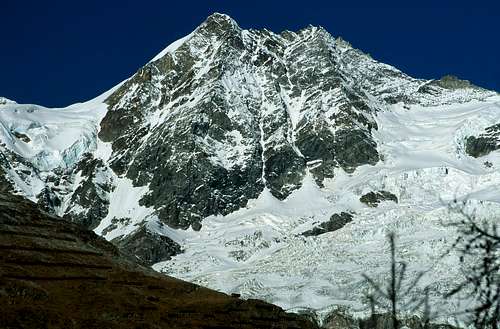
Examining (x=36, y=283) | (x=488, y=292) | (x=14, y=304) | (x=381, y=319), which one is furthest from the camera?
(x=381, y=319)

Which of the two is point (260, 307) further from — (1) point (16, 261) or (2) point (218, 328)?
(1) point (16, 261)

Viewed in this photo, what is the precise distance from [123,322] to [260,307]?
2474 centimetres

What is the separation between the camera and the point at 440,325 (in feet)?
618

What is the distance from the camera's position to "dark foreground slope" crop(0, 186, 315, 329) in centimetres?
7512

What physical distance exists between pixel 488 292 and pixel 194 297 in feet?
313

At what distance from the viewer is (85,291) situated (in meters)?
85.9

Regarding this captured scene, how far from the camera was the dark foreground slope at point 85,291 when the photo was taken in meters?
75.1

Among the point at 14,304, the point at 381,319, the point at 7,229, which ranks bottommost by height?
the point at 14,304

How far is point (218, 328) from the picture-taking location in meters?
83.6

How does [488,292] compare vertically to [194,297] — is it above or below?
below

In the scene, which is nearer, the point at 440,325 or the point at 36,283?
the point at 36,283

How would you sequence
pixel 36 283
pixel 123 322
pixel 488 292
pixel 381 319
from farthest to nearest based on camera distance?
pixel 381 319, pixel 36 283, pixel 123 322, pixel 488 292

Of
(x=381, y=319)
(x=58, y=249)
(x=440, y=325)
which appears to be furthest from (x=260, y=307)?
(x=440, y=325)

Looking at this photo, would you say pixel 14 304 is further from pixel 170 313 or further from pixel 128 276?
pixel 128 276
